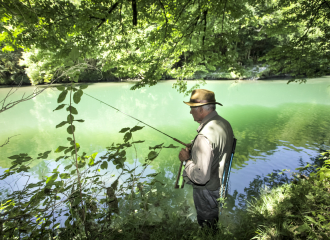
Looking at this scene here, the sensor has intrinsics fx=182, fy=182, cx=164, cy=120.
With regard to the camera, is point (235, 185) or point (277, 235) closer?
point (277, 235)

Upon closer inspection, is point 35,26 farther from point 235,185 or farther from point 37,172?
point 235,185

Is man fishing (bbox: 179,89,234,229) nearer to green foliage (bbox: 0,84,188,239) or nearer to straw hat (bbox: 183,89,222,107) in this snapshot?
straw hat (bbox: 183,89,222,107)

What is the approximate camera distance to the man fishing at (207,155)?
5.73ft

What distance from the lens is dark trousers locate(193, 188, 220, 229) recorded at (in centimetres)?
197

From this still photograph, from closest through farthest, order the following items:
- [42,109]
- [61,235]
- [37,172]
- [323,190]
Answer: [61,235] < [323,190] < [37,172] < [42,109]

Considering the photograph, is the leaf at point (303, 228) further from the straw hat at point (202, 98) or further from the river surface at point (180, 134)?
the river surface at point (180, 134)

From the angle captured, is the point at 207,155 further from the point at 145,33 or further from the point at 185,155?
the point at 145,33

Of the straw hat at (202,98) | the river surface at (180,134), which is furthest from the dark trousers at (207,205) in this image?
the river surface at (180,134)

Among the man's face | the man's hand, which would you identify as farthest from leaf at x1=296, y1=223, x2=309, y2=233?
the man's face

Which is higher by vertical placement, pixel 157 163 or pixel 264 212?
pixel 264 212

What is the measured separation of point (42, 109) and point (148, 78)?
40.0 ft

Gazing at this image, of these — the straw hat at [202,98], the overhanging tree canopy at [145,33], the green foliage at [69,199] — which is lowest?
the green foliage at [69,199]

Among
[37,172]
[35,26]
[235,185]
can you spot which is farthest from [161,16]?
[37,172]

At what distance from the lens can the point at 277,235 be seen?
70.6 inches
